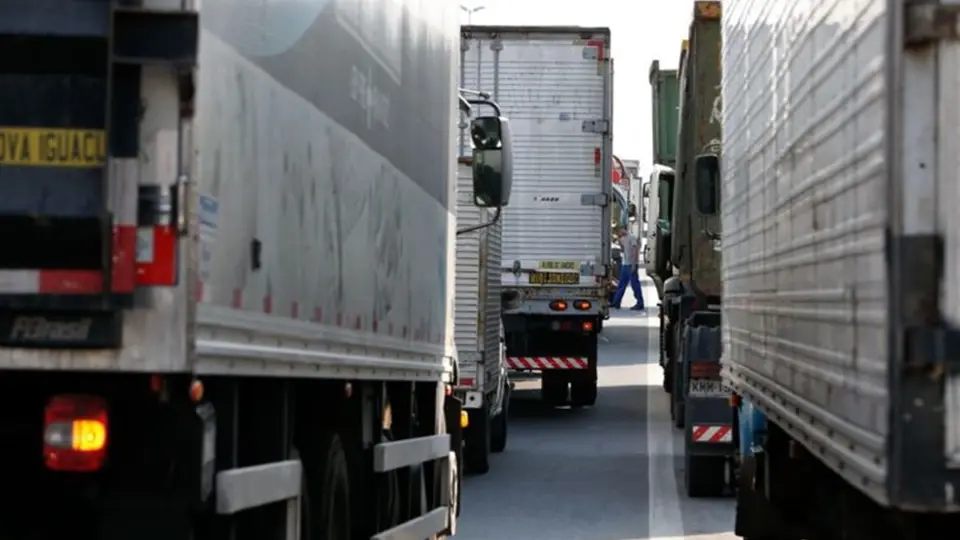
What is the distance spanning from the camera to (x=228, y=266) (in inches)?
225

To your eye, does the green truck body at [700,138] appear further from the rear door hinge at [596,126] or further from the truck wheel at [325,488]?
the truck wheel at [325,488]

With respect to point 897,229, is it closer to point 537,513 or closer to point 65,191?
point 65,191

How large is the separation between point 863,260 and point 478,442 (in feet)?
40.7

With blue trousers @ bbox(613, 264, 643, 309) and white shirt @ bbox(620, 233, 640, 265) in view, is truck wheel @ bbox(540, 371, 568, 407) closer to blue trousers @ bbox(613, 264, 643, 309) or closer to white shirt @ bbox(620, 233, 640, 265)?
white shirt @ bbox(620, 233, 640, 265)

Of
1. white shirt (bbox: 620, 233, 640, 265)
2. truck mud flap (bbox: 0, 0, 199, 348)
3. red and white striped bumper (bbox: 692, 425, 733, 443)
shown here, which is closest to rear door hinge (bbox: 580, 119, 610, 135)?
red and white striped bumper (bbox: 692, 425, 733, 443)

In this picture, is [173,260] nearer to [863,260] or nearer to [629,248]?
[863,260]

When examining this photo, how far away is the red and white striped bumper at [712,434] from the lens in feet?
51.7

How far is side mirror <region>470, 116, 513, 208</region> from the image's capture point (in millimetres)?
11867

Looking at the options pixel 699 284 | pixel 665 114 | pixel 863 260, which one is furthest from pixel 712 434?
pixel 665 114

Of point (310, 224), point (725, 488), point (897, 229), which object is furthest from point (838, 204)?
point (725, 488)

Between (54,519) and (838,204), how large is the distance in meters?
2.70

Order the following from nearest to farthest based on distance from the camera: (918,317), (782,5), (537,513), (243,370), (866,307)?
(918,317)
(866,307)
(243,370)
(782,5)
(537,513)

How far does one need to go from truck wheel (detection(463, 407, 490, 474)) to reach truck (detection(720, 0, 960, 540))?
26.9 feet

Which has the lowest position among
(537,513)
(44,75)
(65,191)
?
(537,513)
